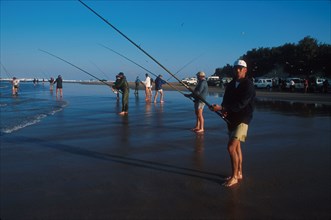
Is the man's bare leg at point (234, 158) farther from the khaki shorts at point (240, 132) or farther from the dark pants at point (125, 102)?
the dark pants at point (125, 102)

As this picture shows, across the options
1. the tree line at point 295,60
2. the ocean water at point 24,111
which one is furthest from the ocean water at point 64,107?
the tree line at point 295,60

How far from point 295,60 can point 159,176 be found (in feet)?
218

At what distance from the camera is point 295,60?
66.3 meters

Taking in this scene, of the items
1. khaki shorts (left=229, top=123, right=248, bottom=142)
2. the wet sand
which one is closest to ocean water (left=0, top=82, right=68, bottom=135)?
the wet sand

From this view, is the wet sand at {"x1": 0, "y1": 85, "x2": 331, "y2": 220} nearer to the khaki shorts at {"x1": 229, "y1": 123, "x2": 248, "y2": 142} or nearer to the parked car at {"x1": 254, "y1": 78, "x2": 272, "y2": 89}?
the khaki shorts at {"x1": 229, "y1": 123, "x2": 248, "y2": 142}

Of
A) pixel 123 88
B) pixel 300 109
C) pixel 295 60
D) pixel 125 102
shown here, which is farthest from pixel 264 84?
pixel 125 102

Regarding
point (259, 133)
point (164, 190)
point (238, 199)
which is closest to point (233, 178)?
point (238, 199)

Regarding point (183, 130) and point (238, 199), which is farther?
point (183, 130)

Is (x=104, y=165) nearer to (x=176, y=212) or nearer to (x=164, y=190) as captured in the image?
(x=164, y=190)

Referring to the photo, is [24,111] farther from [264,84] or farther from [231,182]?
[264,84]

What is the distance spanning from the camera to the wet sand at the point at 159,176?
4152mm

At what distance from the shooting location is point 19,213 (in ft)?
13.2

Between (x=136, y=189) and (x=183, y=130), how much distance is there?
210 inches

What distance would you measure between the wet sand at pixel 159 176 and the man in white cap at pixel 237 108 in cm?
48
